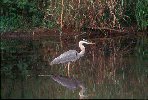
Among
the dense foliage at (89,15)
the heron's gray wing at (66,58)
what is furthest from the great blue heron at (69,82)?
the dense foliage at (89,15)

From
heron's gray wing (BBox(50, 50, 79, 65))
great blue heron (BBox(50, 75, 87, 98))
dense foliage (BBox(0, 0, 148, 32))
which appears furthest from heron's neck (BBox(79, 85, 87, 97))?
dense foliage (BBox(0, 0, 148, 32))

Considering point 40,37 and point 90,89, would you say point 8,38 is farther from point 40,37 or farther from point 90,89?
point 90,89

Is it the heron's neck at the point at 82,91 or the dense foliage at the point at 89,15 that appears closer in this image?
the heron's neck at the point at 82,91

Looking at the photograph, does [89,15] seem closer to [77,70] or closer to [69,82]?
[77,70]

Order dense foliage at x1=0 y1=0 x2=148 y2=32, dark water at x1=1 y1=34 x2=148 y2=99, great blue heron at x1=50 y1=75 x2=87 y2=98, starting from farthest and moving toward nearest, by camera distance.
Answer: dense foliage at x1=0 y1=0 x2=148 y2=32, great blue heron at x1=50 y1=75 x2=87 y2=98, dark water at x1=1 y1=34 x2=148 y2=99

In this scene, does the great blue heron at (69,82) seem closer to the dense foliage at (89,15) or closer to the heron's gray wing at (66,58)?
the heron's gray wing at (66,58)

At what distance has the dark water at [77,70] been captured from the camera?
31.9ft

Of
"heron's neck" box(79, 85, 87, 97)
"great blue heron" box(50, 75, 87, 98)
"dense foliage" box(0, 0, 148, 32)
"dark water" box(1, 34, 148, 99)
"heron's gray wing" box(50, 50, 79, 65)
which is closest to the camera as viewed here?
"heron's neck" box(79, 85, 87, 97)

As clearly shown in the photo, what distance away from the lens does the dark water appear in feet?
31.9

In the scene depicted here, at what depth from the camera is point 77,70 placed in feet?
38.7

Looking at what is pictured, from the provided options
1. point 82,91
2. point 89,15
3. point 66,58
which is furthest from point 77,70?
point 89,15

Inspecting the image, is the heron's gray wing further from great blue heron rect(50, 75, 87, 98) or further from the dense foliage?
the dense foliage

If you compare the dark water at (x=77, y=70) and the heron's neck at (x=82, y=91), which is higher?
the dark water at (x=77, y=70)

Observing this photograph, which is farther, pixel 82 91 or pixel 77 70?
pixel 77 70
